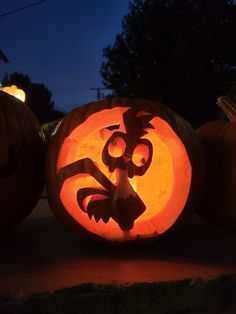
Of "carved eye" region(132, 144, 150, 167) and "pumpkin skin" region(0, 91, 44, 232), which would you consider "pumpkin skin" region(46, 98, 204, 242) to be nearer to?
"carved eye" region(132, 144, 150, 167)

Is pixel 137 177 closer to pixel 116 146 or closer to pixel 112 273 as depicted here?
pixel 116 146

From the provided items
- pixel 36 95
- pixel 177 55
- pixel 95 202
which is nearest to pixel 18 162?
pixel 95 202

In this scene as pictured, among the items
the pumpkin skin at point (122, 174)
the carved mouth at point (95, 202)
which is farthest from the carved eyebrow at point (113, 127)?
the carved mouth at point (95, 202)

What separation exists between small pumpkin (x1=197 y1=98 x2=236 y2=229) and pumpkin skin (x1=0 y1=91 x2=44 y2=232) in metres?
0.66

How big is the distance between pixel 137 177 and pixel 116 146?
0.12m

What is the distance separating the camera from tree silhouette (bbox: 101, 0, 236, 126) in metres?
17.8

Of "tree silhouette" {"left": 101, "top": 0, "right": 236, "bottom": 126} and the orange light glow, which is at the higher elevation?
"tree silhouette" {"left": 101, "top": 0, "right": 236, "bottom": 126}

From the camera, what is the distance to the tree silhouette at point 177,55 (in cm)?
1783

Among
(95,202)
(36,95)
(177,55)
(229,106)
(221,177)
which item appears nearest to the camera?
(95,202)

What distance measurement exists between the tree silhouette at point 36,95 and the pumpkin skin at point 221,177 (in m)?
22.9

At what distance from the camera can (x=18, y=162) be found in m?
1.73

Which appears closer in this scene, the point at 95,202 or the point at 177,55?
the point at 95,202

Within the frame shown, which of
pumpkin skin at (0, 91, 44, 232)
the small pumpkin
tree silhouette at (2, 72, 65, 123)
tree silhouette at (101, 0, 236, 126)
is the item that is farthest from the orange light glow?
tree silhouette at (2, 72, 65, 123)

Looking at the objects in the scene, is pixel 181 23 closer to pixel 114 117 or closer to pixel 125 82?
pixel 125 82
